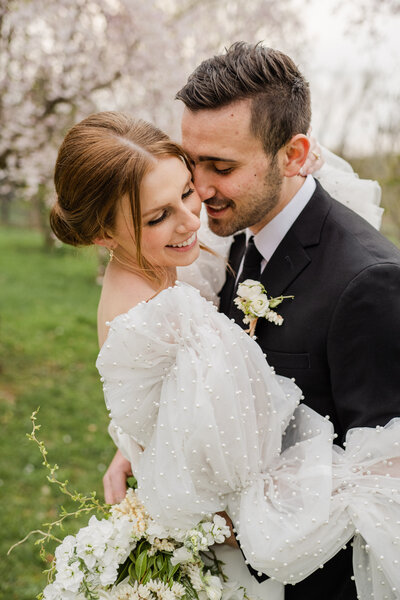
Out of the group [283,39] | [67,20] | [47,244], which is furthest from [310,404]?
[47,244]

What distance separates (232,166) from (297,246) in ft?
1.39

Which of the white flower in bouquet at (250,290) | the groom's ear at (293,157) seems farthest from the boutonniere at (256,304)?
the groom's ear at (293,157)

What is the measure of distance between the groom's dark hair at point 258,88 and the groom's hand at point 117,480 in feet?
5.32

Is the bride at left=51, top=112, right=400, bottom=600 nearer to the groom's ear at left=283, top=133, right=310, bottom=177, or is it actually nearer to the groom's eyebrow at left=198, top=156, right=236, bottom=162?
the groom's eyebrow at left=198, top=156, right=236, bottom=162

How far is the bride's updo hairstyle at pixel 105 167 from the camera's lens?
81.0 inches

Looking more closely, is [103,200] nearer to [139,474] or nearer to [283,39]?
[139,474]

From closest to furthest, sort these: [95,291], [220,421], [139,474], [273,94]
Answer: [220,421] → [139,474] → [273,94] → [95,291]

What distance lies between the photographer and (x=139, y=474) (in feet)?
6.47

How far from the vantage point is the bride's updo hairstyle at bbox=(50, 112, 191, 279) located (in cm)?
206

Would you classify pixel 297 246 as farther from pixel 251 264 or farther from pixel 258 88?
pixel 258 88

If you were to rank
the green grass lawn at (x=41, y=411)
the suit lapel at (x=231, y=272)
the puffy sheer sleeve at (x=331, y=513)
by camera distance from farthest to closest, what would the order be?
1. the green grass lawn at (x=41, y=411)
2. the suit lapel at (x=231, y=272)
3. the puffy sheer sleeve at (x=331, y=513)

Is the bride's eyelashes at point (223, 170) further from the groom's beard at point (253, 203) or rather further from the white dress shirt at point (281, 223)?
the white dress shirt at point (281, 223)

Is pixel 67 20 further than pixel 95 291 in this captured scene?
No

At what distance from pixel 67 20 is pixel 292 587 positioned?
664 centimetres
